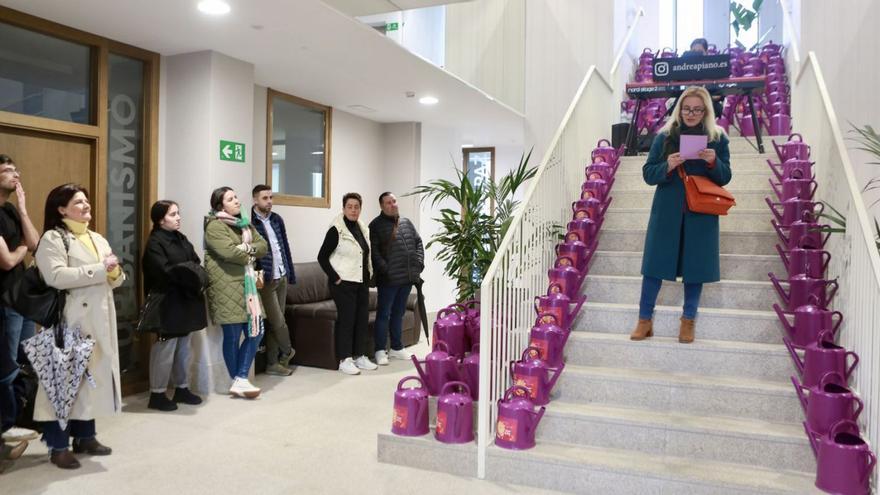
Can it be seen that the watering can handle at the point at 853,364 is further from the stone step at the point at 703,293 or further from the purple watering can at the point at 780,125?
the purple watering can at the point at 780,125

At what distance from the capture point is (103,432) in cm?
379

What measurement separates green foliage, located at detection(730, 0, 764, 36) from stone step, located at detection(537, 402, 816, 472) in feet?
42.9

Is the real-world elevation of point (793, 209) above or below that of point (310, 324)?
above

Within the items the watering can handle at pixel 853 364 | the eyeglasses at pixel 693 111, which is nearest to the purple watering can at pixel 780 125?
the eyeglasses at pixel 693 111

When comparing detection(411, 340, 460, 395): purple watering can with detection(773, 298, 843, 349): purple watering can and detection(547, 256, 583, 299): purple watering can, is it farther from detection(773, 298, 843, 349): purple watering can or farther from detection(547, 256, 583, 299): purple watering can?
detection(773, 298, 843, 349): purple watering can

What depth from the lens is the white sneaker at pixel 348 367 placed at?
531cm

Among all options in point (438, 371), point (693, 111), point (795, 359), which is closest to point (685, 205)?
point (693, 111)

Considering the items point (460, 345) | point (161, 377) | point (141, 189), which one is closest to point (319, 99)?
point (141, 189)

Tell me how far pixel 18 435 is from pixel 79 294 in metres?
0.86

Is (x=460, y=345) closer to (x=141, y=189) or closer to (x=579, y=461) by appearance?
(x=579, y=461)

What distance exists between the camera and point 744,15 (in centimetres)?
1380

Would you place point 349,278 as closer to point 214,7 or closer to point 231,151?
point 231,151

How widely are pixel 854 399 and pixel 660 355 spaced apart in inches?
37.7

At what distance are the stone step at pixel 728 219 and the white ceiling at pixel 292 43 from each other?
1925 millimetres
